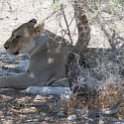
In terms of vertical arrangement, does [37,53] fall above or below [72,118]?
above

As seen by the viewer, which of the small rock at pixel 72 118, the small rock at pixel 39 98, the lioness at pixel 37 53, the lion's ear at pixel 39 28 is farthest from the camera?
the lioness at pixel 37 53

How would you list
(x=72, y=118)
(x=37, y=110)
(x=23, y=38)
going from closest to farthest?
(x=72, y=118) → (x=37, y=110) → (x=23, y=38)

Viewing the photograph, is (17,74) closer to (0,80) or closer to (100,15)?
(0,80)

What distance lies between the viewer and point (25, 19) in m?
7.23

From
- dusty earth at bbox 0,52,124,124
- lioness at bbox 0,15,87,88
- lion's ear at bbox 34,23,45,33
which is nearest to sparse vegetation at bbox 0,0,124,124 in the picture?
dusty earth at bbox 0,52,124,124

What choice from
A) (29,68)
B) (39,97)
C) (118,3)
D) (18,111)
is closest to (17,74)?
(29,68)

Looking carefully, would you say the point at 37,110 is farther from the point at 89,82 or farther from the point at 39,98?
the point at 89,82

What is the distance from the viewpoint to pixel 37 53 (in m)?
5.23

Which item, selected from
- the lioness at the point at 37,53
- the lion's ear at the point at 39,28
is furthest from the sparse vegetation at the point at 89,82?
the lion's ear at the point at 39,28

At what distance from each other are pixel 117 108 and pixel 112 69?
409mm

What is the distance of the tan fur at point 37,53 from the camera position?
16.6ft

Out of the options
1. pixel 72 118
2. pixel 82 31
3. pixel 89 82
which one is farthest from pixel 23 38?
pixel 72 118

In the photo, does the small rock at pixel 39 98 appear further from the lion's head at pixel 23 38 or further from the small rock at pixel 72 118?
the lion's head at pixel 23 38

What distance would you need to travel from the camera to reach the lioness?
199 inches
